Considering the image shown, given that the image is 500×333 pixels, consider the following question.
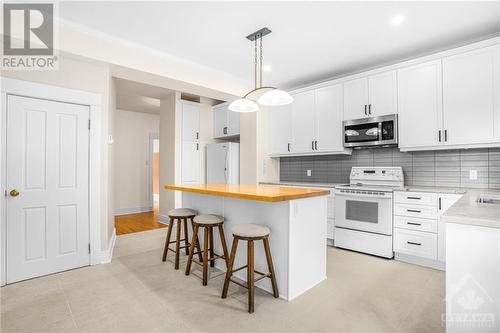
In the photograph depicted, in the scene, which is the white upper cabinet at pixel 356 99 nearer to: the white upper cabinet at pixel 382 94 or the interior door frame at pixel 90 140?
the white upper cabinet at pixel 382 94

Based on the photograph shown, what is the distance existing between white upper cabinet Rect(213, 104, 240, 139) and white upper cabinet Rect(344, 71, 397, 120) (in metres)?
2.29

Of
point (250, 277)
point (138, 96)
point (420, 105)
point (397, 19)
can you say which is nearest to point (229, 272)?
point (250, 277)

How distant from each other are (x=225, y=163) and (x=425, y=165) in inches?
133

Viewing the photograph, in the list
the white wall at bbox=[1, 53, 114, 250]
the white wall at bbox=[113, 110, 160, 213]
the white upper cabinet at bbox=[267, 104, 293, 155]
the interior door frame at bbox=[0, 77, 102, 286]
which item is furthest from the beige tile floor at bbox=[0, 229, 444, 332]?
the white wall at bbox=[113, 110, 160, 213]

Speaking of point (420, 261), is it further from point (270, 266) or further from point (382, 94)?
point (382, 94)

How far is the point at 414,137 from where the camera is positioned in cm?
341

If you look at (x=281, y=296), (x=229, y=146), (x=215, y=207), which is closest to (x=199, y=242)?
(x=215, y=207)

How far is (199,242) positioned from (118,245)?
4.75 ft

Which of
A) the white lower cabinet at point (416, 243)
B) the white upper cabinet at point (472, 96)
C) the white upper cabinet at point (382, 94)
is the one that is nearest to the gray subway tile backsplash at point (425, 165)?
the white upper cabinet at point (472, 96)

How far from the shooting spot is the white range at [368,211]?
3375 mm

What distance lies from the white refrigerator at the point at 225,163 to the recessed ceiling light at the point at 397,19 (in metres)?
3.38

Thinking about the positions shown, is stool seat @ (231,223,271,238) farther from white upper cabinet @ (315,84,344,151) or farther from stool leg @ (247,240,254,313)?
white upper cabinet @ (315,84,344,151)

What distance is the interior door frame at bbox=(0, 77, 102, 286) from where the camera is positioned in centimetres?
259

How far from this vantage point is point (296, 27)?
2867 mm
